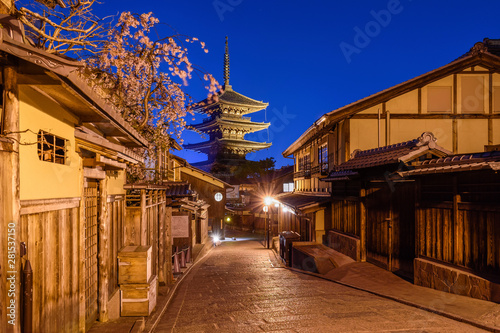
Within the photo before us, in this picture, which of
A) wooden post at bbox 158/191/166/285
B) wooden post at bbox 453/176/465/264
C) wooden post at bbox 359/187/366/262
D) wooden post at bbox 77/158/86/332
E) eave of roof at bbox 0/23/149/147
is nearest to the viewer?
eave of roof at bbox 0/23/149/147

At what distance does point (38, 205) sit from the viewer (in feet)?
13.0

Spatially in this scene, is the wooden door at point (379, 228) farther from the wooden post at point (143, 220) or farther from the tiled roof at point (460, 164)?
the wooden post at point (143, 220)

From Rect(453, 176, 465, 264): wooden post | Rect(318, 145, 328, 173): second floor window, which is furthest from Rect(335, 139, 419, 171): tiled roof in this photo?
Rect(318, 145, 328, 173): second floor window

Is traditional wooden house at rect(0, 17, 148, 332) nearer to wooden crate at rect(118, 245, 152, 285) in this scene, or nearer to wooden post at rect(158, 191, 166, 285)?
wooden crate at rect(118, 245, 152, 285)

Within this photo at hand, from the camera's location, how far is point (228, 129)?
52.9 metres

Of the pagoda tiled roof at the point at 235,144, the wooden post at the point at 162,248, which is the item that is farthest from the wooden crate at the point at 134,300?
the pagoda tiled roof at the point at 235,144

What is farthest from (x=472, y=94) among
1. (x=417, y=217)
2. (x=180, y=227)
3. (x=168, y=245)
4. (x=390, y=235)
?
(x=168, y=245)

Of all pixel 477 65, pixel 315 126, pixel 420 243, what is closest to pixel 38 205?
pixel 420 243

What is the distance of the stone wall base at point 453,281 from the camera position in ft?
23.8

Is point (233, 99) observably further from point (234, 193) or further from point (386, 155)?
point (386, 155)

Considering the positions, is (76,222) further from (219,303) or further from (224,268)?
(224,268)

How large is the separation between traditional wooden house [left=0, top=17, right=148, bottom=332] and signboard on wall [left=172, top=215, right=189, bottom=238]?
24.0 feet

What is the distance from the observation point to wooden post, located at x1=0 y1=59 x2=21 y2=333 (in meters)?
3.25

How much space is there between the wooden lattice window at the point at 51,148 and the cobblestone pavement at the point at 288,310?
4.27 m
